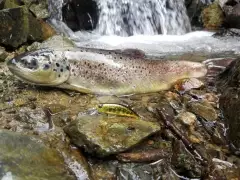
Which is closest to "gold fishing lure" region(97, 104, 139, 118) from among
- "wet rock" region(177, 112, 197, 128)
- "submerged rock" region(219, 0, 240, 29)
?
"wet rock" region(177, 112, 197, 128)

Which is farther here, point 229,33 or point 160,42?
point 229,33

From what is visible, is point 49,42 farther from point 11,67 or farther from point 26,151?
point 26,151

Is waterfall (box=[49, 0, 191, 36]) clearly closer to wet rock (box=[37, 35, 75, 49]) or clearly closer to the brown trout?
wet rock (box=[37, 35, 75, 49])

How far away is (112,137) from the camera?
3781 millimetres

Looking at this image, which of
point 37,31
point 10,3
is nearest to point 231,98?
point 37,31

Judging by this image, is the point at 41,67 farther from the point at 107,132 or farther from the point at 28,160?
the point at 28,160

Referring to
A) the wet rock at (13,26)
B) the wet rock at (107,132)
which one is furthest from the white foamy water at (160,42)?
the wet rock at (107,132)

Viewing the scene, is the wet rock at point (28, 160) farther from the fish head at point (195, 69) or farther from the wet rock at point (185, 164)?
the fish head at point (195, 69)

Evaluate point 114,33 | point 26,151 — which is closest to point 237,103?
point 26,151

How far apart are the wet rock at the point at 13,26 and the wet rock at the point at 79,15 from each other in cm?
259

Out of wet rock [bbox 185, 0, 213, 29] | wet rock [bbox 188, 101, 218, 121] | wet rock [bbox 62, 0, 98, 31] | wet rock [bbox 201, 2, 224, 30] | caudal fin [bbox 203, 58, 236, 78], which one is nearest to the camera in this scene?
wet rock [bbox 188, 101, 218, 121]

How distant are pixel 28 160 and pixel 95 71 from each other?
1.99 m

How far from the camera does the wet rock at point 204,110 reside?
15.1 feet

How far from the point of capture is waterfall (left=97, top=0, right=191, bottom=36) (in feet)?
33.2
